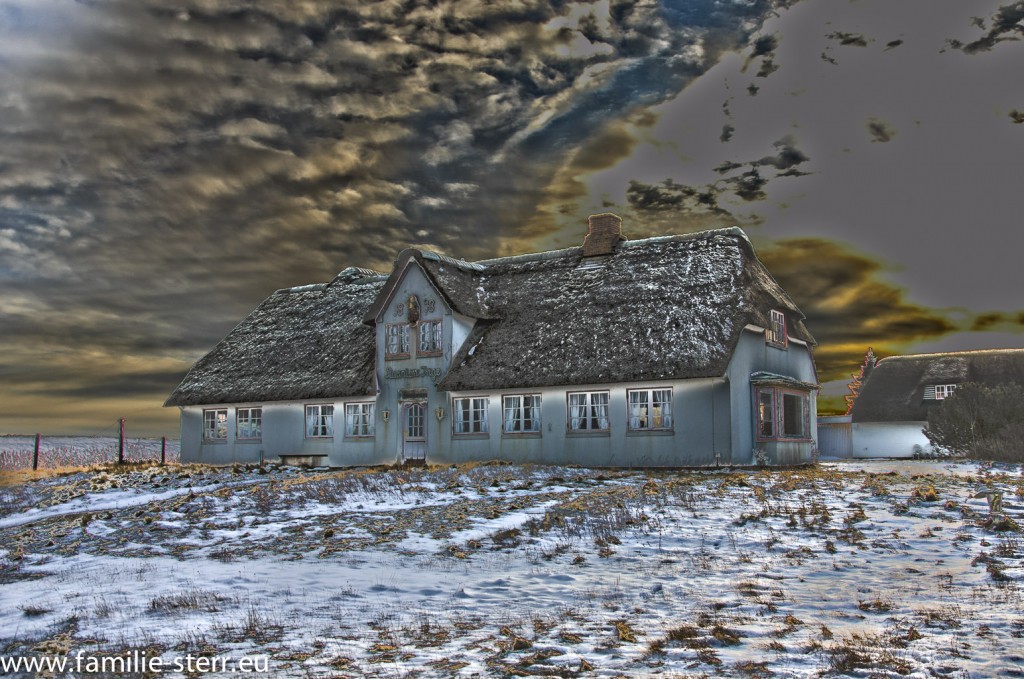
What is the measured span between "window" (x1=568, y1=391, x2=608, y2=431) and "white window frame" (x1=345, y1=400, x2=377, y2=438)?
8.34 m

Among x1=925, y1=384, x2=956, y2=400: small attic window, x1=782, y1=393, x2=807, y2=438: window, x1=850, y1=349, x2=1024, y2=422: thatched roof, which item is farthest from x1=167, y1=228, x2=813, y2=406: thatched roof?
x1=925, y1=384, x2=956, y2=400: small attic window

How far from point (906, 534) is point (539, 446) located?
1755 cm

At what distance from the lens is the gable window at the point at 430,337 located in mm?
32562

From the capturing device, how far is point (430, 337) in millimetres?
32812

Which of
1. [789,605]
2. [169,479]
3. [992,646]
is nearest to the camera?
[992,646]

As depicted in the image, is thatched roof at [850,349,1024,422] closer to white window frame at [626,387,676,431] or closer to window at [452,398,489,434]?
white window frame at [626,387,676,431]

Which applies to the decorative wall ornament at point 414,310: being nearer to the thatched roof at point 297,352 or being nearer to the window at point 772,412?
the thatched roof at point 297,352

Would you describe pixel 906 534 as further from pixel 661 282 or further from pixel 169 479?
pixel 169 479

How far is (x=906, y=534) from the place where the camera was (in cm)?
1273

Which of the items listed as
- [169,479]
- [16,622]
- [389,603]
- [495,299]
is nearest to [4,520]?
[169,479]

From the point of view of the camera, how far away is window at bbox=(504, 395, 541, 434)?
98.2ft

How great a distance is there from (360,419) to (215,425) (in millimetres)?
8092

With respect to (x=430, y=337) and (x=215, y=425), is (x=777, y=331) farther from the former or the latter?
(x=215, y=425)

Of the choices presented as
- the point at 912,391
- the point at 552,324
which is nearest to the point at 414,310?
the point at 552,324
